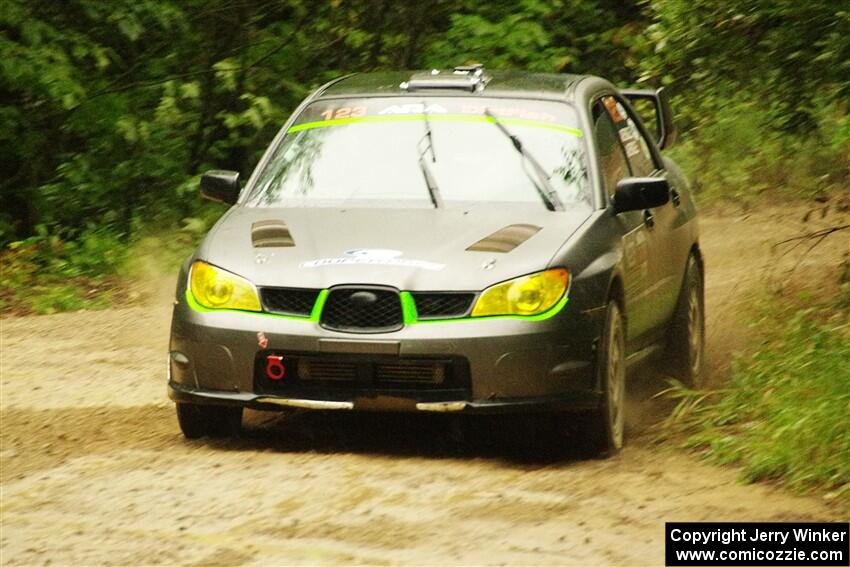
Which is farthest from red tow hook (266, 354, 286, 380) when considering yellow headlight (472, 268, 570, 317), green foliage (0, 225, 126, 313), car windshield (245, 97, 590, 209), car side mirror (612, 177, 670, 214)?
green foliage (0, 225, 126, 313)

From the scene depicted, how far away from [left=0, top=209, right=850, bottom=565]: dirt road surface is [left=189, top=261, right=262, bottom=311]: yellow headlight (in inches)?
25.5

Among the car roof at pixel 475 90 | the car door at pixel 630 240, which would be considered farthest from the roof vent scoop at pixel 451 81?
the car door at pixel 630 240

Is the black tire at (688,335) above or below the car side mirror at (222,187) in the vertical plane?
below

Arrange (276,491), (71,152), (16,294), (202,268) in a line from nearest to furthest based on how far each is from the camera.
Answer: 1. (276,491)
2. (202,268)
3. (16,294)
4. (71,152)

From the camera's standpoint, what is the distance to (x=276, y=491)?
681 centimetres

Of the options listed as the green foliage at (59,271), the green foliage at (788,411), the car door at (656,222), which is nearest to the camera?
the green foliage at (788,411)

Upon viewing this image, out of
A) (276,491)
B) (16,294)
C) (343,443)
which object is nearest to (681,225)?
(343,443)

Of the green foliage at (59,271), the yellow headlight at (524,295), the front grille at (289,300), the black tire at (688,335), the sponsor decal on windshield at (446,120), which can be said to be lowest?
the green foliage at (59,271)

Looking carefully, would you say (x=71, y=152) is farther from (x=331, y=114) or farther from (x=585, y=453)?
(x=585, y=453)

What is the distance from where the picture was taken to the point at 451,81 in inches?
351

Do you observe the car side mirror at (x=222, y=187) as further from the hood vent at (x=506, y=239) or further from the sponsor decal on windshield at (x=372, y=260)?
the hood vent at (x=506, y=239)

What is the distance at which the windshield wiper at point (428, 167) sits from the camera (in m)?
8.26

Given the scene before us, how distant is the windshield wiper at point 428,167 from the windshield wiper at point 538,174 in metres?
0.30

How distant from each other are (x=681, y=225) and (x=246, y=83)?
23.8ft
